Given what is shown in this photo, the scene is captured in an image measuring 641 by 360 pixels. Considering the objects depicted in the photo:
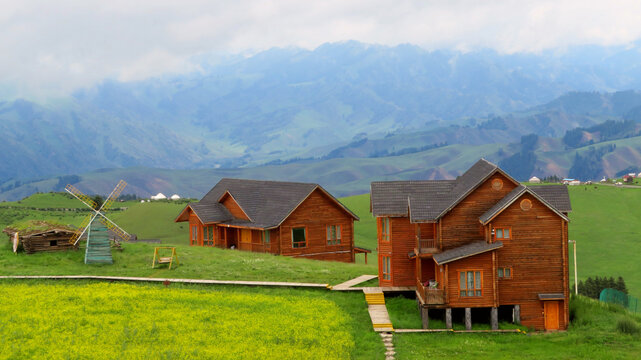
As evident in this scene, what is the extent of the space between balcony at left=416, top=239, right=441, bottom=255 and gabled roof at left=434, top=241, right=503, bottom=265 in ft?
3.47

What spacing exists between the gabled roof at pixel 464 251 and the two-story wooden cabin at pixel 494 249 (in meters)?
0.06

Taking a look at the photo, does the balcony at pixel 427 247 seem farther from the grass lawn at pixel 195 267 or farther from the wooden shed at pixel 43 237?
the wooden shed at pixel 43 237

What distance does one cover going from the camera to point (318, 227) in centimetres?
6925

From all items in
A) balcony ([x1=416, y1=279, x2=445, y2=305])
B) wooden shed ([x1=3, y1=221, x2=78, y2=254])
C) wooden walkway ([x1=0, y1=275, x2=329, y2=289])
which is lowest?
balcony ([x1=416, y1=279, x2=445, y2=305])

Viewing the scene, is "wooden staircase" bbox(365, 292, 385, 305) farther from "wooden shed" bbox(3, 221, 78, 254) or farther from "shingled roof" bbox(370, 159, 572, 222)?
"wooden shed" bbox(3, 221, 78, 254)

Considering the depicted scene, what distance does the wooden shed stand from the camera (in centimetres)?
5891

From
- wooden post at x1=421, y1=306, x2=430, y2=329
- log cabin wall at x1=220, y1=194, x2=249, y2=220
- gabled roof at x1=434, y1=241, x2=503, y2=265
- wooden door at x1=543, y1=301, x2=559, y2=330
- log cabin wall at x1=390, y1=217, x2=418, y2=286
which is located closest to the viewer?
wooden post at x1=421, y1=306, x2=430, y2=329

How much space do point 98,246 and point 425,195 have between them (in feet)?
93.1

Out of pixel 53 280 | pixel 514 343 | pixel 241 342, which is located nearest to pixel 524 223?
pixel 514 343

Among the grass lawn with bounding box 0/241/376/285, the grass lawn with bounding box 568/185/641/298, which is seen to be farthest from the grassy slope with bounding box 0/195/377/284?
the grass lawn with bounding box 568/185/641/298

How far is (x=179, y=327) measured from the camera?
128ft

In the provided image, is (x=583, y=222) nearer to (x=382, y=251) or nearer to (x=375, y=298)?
(x=382, y=251)

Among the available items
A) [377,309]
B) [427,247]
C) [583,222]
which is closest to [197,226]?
[427,247]

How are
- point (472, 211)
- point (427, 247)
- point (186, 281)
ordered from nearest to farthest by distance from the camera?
point (472, 211) → point (427, 247) → point (186, 281)
